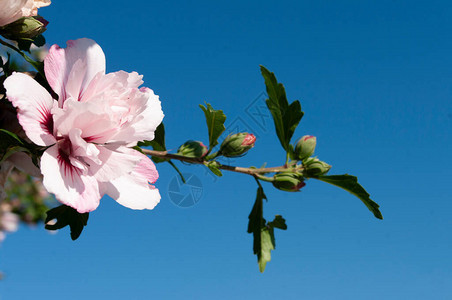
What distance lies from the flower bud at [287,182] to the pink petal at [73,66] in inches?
26.5

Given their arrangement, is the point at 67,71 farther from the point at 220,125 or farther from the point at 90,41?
the point at 220,125

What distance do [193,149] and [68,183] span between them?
23.3 inches

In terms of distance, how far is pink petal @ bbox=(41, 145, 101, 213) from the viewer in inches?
31.0

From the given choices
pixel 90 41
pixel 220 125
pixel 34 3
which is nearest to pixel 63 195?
pixel 90 41

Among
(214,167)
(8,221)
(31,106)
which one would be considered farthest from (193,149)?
(8,221)

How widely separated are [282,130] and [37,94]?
859mm

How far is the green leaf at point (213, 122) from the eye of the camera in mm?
1337

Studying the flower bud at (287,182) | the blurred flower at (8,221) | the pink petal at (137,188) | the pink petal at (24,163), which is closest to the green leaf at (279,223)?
the flower bud at (287,182)

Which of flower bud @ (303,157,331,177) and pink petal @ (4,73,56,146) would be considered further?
flower bud @ (303,157,331,177)

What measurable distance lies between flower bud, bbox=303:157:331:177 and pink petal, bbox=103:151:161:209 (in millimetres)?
629

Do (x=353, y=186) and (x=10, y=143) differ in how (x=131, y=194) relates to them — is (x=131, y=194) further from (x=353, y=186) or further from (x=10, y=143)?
(x=353, y=186)

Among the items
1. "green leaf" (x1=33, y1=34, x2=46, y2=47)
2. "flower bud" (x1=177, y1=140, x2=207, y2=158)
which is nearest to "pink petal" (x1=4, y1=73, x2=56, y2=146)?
"green leaf" (x1=33, y1=34, x2=46, y2=47)

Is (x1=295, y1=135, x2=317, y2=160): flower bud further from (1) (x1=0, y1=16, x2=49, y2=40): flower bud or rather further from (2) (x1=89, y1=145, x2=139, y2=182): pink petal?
(1) (x1=0, y1=16, x2=49, y2=40): flower bud

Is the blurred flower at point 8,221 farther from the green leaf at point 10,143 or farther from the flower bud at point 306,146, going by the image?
the green leaf at point 10,143
